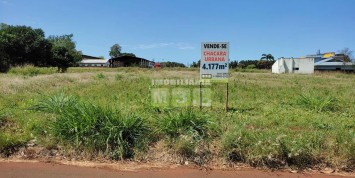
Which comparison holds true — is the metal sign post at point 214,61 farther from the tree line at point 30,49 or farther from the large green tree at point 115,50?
the large green tree at point 115,50

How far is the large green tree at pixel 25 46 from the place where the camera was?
41.3 meters

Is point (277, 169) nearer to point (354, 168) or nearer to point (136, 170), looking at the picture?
point (354, 168)

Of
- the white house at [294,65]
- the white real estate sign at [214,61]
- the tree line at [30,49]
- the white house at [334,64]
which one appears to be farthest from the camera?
the white house at [334,64]

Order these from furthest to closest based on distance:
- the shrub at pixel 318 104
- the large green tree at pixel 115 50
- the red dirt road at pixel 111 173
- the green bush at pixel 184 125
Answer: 1. the large green tree at pixel 115 50
2. the shrub at pixel 318 104
3. the green bush at pixel 184 125
4. the red dirt road at pixel 111 173

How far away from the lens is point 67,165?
3926 millimetres

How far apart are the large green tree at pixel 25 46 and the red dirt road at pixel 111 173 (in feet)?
141

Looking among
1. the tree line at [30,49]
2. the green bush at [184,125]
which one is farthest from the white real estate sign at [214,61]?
the tree line at [30,49]

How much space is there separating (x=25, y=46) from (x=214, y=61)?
43.3 metres

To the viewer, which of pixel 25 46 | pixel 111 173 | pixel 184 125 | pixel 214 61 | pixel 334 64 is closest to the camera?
pixel 111 173

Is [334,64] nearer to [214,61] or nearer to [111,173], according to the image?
[214,61]

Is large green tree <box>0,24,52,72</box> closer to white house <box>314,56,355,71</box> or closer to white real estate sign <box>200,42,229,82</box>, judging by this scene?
white real estate sign <box>200,42,229,82</box>

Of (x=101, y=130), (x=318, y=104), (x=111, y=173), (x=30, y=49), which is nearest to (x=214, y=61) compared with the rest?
(x=318, y=104)

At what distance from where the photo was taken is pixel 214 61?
21.8 feet

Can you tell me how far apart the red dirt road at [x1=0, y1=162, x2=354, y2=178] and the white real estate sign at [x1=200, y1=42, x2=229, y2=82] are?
316 centimetres
